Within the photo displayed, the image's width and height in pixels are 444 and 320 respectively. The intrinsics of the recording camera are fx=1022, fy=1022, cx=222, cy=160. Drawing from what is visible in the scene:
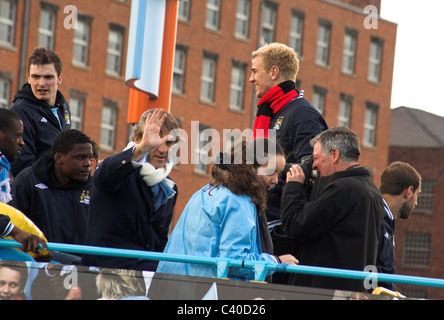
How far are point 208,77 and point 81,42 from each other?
25.4ft

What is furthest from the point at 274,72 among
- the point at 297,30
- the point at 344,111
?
the point at 344,111

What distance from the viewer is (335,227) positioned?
685 centimetres

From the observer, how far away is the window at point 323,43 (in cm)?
5678

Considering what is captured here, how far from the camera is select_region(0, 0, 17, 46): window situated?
4322cm

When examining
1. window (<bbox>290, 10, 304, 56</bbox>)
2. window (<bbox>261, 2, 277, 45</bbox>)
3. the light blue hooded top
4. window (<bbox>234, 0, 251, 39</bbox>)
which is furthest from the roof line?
the light blue hooded top

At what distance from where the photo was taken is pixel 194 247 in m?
6.32

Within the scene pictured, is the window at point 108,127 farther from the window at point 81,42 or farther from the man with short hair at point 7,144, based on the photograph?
the man with short hair at point 7,144

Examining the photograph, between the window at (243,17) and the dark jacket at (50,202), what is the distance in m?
45.3

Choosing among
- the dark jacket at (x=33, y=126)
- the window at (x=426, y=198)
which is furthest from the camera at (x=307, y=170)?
the window at (x=426, y=198)

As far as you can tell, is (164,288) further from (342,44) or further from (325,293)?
(342,44)

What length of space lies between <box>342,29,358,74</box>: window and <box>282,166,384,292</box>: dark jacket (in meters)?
51.7

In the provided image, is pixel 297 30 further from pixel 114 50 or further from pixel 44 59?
pixel 44 59
